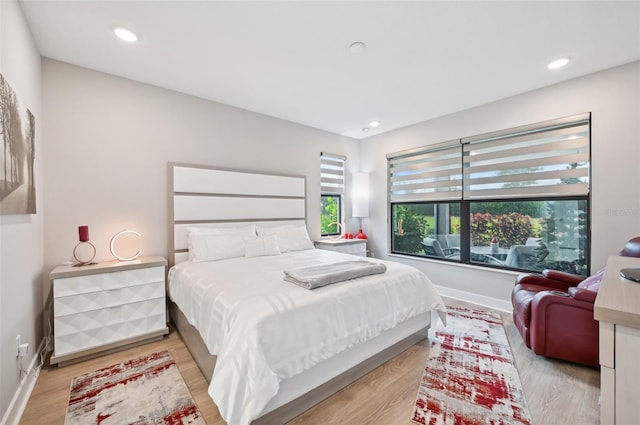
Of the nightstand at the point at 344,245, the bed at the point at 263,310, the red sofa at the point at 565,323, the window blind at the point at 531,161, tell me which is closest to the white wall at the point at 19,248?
the bed at the point at 263,310

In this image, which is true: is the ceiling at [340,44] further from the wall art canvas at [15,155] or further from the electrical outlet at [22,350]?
the electrical outlet at [22,350]

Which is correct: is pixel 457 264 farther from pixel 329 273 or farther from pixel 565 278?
pixel 329 273

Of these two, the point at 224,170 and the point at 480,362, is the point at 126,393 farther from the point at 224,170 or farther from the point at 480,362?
the point at 480,362

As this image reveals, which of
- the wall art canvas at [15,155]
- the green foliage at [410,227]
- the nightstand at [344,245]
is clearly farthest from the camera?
the green foliage at [410,227]

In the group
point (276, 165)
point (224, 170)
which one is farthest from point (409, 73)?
point (224, 170)

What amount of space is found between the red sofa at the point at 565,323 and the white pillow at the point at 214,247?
9.40 ft

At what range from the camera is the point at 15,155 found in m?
1.71

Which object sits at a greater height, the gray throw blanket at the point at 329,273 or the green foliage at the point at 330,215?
the green foliage at the point at 330,215

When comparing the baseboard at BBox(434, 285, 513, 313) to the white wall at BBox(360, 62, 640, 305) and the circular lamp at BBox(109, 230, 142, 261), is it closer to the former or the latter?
the white wall at BBox(360, 62, 640, 305)

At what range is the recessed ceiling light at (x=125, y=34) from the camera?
6.99ft

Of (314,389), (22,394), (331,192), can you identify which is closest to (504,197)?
(331,192)

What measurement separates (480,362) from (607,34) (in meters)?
2.82

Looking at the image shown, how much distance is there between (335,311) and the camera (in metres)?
1.83

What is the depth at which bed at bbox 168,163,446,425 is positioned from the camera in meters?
1.47
